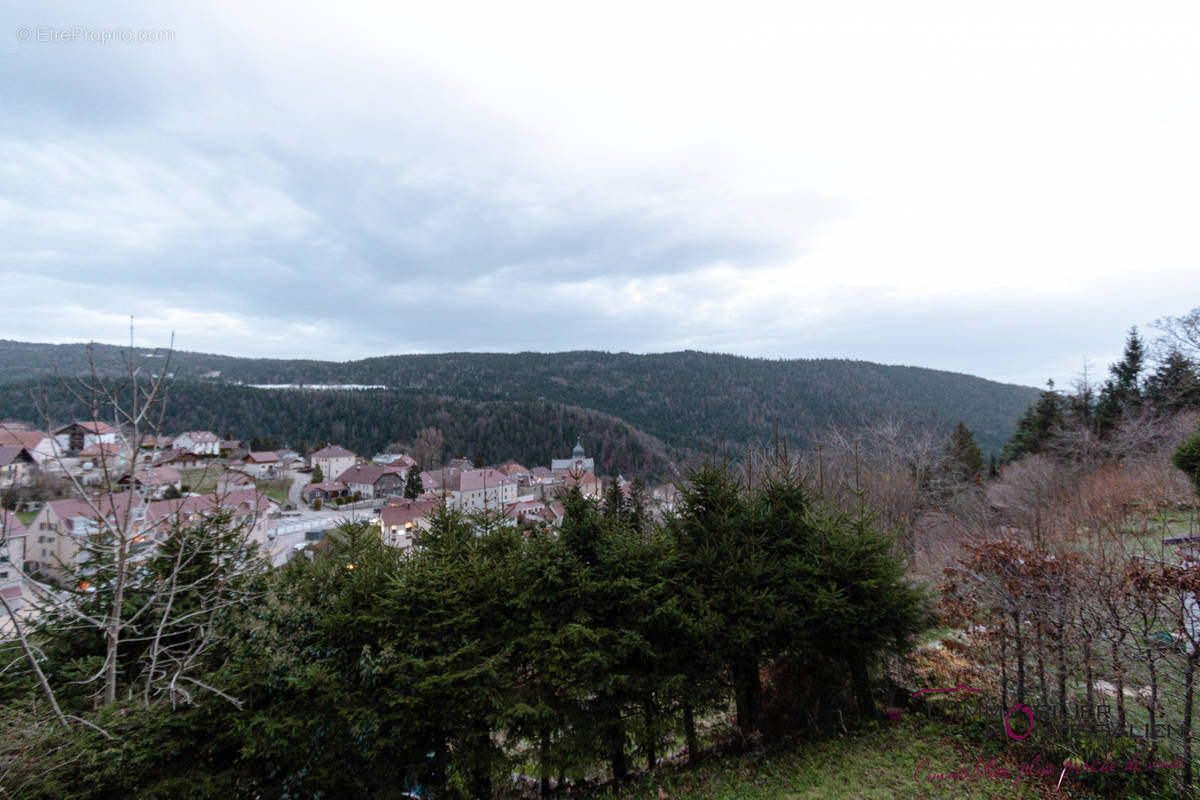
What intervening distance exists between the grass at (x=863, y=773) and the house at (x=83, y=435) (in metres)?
7.06

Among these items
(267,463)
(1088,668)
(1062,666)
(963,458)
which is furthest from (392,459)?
(1088,668)

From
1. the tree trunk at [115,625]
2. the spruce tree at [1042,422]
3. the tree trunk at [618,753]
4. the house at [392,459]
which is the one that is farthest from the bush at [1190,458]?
the house at [392,459]

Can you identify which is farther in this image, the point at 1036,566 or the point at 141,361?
the point at 1036,566

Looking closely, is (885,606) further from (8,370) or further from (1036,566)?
(8,370)

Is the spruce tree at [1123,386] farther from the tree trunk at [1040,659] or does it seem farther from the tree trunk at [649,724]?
the tree trunk at [649,724]

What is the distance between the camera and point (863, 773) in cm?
577

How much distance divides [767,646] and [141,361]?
8.28 metres

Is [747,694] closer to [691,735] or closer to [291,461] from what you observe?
[691,735]

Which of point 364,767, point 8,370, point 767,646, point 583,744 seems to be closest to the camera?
point 364,767

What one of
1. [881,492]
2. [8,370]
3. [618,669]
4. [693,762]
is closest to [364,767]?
[618,669]

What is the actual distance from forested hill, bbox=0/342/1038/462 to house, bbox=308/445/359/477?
19.6 m

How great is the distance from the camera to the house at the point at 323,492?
4978 cm

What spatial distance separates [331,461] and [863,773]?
235 ft

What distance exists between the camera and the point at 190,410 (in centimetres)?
7088
